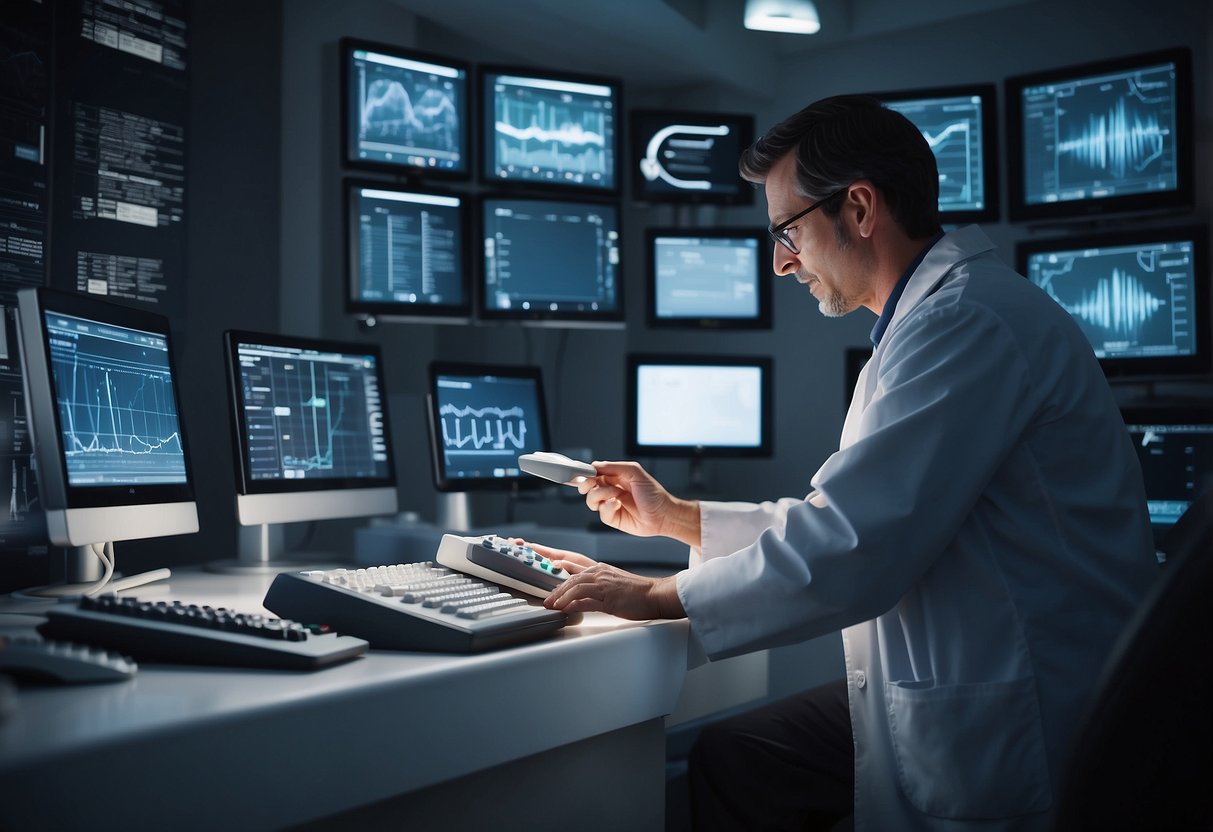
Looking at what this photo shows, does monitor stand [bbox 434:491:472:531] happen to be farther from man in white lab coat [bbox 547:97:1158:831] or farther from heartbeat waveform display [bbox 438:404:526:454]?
man in white lab coat [bbox 547:97:1158:831]

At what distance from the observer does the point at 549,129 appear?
8.36ft

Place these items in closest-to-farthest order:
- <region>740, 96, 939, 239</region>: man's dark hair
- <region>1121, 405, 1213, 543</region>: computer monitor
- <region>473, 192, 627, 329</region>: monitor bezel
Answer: <region>740, 96, 939, 239</region>: man's dark hair < <region>1121, 405, 1213, 543</region>: computer monitor < <region>473, 192, 627, 329</region>: monitor bezel

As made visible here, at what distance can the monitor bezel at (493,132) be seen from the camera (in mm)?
2482

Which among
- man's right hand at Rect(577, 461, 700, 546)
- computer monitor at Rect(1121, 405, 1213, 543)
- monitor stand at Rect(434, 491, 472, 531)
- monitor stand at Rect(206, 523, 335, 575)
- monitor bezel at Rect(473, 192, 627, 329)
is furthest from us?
monitor bezel at Rect(473, 192, 627, 329)

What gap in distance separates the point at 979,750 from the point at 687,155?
2.00 metres

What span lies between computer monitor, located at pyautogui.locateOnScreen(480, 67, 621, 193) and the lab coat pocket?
1.72 meters

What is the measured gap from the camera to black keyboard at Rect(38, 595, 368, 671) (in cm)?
99

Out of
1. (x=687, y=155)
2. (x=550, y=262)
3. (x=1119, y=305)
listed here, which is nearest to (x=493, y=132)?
(x=550, y=262)

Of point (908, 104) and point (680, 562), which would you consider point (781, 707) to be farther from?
point (908, 104)

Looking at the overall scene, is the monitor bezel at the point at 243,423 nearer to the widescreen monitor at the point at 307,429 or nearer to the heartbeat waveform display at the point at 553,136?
the widescreen monitor at the point at 307,429

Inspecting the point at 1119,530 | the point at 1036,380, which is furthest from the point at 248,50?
the point at 1119,530

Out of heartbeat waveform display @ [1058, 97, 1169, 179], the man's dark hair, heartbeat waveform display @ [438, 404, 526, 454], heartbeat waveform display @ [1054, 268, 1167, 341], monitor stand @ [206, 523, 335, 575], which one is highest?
heartbeat waveform display @ [1058, 97, 1169, 179]

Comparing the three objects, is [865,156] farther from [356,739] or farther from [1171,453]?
[1171,453]

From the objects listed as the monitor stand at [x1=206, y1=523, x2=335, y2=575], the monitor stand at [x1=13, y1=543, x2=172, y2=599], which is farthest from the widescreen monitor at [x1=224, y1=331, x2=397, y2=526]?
the monitor stand at [x1=13, y1=543, x2=172, y2=599]
